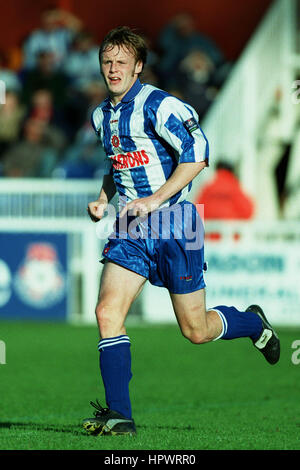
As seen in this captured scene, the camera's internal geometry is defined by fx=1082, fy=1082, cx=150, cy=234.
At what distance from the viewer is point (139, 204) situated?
20.0ft

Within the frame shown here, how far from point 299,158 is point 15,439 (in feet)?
38.6

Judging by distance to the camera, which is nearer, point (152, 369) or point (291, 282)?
point (152, 369)

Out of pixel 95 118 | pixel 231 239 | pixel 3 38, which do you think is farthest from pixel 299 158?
pixel 95 118

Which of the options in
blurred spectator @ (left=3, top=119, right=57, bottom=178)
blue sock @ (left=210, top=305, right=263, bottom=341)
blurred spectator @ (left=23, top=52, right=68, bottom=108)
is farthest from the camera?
blurred spectator @ (left=23, top=52, right=68, bottom=108)

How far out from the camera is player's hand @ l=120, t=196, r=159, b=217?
6062mm

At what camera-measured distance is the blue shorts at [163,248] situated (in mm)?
6367

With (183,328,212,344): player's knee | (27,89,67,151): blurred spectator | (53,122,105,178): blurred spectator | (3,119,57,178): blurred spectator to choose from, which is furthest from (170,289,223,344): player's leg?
(27,89,67,151): blurred spectator

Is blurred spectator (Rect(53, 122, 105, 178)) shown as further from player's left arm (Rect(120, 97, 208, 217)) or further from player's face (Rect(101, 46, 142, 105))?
player's left arm (Rect(120, 97, 208, 217))

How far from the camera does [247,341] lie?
13.3 meters

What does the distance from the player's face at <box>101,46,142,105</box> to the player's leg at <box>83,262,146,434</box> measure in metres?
1.05

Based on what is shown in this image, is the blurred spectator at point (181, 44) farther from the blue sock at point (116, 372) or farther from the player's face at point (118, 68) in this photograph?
the blue sock at point (116, 372)

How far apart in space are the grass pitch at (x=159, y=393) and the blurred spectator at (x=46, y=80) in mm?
5559

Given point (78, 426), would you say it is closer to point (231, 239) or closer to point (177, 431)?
point (177, 431)
